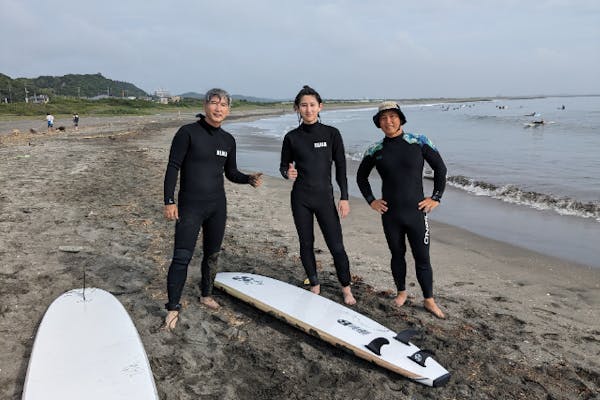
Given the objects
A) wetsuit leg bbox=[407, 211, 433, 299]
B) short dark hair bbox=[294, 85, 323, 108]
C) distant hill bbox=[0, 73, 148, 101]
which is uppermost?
distant hill bbox=[0, 73, 148, 101]

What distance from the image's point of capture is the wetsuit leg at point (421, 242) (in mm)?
4469

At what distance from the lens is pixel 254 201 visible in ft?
33.7

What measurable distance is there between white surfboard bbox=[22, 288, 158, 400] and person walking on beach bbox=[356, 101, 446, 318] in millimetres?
2682

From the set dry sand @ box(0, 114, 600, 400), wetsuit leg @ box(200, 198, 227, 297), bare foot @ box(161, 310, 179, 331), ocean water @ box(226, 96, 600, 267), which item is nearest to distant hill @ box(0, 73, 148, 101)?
ocean water @ box(226, 96, 600, 267)

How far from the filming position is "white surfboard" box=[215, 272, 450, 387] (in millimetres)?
3539

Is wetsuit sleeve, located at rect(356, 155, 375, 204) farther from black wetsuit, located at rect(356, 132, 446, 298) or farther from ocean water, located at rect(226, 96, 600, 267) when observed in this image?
ocean water, located at rect(226, 96, 600, 267)

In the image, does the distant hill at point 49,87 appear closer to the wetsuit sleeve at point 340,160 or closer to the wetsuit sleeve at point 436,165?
the wetsuit sleeve at point 340,160

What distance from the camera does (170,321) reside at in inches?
165

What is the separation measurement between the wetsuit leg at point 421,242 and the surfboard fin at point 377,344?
3.76ft

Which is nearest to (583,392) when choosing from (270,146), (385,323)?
(385,323)

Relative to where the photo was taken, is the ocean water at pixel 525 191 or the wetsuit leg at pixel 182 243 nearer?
the wetsuit leg at pixel 182 243

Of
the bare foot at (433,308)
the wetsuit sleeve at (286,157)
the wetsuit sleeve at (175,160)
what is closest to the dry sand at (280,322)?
the bare foot at (433,308)

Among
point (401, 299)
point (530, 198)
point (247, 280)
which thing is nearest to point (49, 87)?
point (530, 198)

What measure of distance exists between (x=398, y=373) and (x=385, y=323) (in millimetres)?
930
